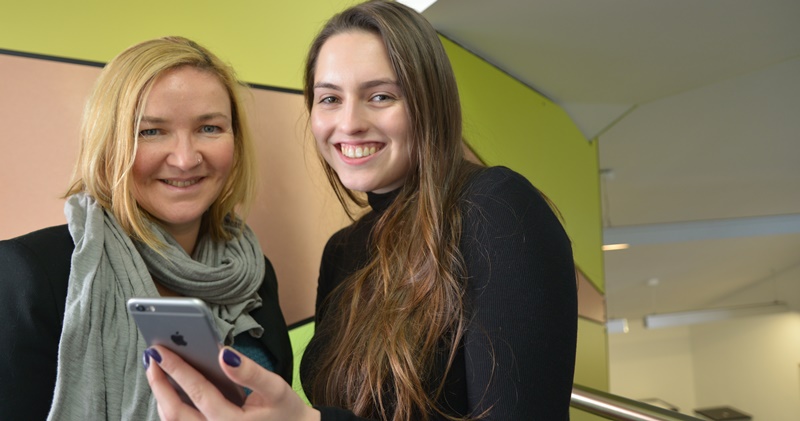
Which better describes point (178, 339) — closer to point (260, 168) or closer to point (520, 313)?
point (520, 313)

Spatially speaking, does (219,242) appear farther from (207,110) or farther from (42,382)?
(42,382)

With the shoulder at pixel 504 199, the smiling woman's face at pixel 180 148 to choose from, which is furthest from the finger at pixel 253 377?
the smiling woman's face at pixel 180 148

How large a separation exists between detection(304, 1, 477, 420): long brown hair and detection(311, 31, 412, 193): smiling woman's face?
0.03 m

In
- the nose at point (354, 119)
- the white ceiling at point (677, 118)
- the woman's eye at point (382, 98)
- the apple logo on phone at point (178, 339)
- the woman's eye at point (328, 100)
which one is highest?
the white ceiling at point (677, 118)

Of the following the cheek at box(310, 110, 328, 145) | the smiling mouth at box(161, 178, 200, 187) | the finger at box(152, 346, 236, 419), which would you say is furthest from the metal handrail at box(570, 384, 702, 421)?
the smiling mouth at box(161, 178, 200, 187)

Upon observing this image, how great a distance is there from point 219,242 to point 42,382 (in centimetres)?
63

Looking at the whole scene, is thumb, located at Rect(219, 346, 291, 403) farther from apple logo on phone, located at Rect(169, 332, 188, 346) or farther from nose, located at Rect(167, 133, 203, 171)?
nose, located at Rect(167, 133, 203, 171)

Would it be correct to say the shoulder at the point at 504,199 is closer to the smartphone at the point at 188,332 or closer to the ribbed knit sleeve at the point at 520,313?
the ribbed knit sleeve at the point at 520,313

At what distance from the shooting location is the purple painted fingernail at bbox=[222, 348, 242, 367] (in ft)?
3.33

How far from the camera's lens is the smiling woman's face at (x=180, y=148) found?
173 cm

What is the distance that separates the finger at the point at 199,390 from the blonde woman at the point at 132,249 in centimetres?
53

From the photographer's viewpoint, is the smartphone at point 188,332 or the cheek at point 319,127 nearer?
the smartphone at point 188,332

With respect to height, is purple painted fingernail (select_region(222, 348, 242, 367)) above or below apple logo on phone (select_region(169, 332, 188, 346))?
below

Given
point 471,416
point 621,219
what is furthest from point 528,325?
point 621,219
